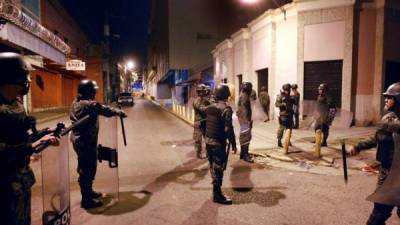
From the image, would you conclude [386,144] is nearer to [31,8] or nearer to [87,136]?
[87,136]

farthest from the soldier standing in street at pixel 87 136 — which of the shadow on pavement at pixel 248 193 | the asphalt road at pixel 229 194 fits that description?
the shadow on pavement at pixel 248 193

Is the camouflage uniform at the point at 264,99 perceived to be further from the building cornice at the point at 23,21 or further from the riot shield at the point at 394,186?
the riot shield at the point at 394,186

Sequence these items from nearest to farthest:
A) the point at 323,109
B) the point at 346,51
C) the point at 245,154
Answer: the point at 245,154
the point at 323,109
the point at 346,51

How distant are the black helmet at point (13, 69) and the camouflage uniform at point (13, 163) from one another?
0.58ft

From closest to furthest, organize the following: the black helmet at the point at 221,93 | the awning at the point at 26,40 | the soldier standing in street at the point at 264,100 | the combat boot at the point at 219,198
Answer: the combat boot at the point at 219,198, the black helmet at the point at 221,93, the awning at the point at 26,40, the soldier standing in street at the point at 264,100

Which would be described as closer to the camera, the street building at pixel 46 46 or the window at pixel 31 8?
the street building at pixel 46 46

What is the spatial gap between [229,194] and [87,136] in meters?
2.58

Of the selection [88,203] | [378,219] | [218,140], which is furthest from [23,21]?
[378,219]

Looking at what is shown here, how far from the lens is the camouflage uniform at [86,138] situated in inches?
183

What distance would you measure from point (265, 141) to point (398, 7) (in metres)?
9.60

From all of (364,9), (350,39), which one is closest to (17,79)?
(350,39)

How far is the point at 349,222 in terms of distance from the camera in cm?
419

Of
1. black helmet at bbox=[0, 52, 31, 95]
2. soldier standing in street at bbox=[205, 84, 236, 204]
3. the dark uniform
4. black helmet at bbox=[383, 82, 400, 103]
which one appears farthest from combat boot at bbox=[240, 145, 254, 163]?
black helmet at bbox=[0, 52, 31, 95]

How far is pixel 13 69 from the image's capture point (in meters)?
2.57
